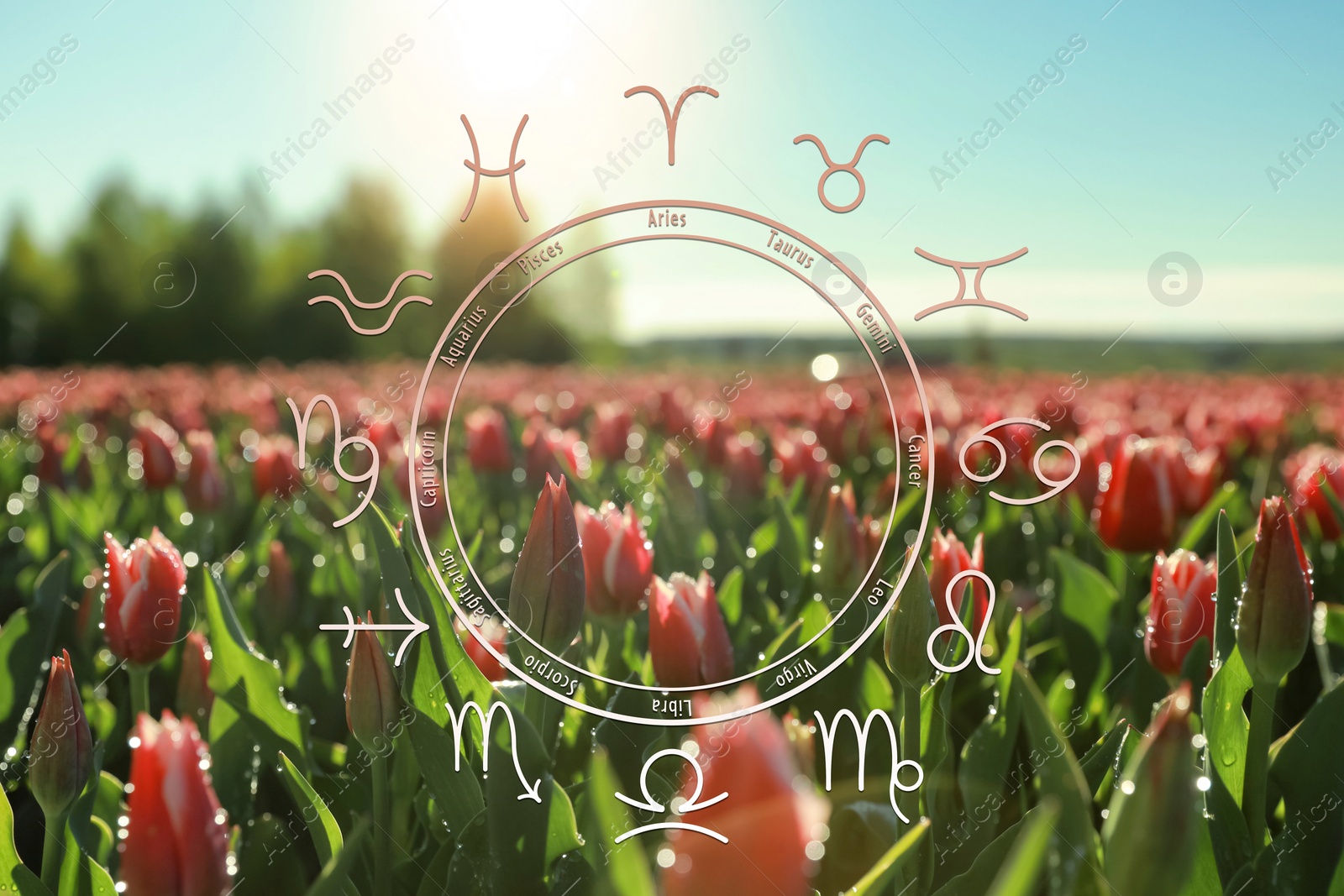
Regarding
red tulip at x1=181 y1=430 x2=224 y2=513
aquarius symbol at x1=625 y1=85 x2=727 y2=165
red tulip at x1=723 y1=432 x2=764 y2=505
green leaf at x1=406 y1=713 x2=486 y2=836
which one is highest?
aquarius symbol at x1=625 y1=85 x2=727 y2=165

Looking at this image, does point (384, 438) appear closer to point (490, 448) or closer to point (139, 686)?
point (490, 448)

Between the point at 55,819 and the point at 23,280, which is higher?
the point at 23,280

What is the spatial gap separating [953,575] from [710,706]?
0.79 meters

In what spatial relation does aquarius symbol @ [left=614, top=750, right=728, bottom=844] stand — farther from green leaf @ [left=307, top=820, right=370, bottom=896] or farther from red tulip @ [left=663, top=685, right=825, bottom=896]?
green leaf @ [left=307, top=820, right=370, bottom=896]

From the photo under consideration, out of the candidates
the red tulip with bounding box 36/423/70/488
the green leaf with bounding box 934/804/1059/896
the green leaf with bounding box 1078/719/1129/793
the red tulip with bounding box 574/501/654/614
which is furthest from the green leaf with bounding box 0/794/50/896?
the red tulip with bounding box 36/423/70/488

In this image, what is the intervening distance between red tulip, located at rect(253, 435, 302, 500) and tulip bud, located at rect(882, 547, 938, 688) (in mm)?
2264

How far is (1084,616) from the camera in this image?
1.85m

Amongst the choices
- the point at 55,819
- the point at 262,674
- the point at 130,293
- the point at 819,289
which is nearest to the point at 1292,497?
the point at 819,289

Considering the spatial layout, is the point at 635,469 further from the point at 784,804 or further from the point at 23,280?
the point at 23,280

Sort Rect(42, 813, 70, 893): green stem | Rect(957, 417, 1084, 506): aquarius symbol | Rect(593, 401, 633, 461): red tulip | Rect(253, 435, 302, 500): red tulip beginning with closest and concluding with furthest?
Rect(42, 813, 70, 893): green stem, Rect(957, 417, 1084, 506): aquarius symbol, Rect(253, 435, 302, 500): red tulip, Rect(593, 401, 633, 461): red tulip

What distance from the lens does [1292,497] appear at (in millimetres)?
2602

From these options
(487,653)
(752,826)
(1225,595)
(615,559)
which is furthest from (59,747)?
(1225,595)

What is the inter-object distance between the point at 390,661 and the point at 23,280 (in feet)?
118

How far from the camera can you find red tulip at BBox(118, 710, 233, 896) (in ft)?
2.76
